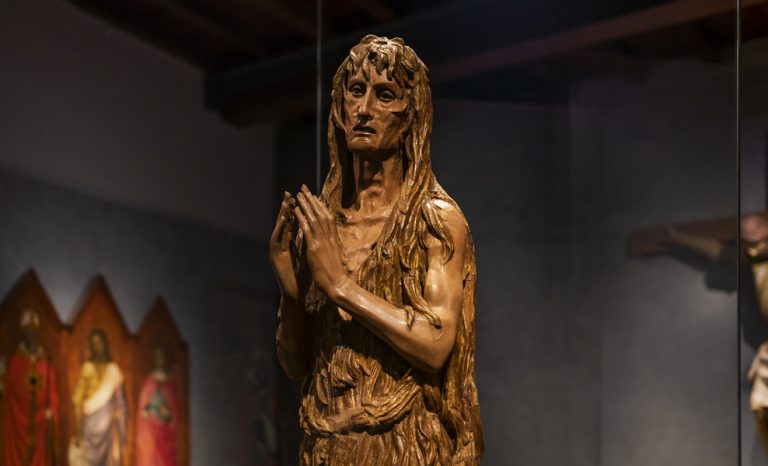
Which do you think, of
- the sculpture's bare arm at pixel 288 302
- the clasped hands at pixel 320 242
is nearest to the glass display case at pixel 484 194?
the sculpture's bare arm at pixel 288 302

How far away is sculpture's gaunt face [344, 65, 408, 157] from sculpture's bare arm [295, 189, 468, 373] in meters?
0.30

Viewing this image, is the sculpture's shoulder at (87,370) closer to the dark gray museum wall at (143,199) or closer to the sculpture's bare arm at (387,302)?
the dark gray museum wall at (143,199)

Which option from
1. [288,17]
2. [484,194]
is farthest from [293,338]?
[288,17]

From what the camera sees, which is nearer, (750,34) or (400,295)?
(400,295)

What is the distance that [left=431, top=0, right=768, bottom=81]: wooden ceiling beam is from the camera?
16.2 ft

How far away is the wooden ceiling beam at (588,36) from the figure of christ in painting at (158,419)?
213cm

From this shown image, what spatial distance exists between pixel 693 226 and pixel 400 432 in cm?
220

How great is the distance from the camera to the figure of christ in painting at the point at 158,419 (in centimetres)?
563

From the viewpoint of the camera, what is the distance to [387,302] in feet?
11.1

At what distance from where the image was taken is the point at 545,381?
5238 mm

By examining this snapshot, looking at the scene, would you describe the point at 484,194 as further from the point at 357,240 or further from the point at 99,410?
the point at 99,410

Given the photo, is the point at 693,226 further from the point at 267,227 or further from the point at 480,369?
the point at 267,227

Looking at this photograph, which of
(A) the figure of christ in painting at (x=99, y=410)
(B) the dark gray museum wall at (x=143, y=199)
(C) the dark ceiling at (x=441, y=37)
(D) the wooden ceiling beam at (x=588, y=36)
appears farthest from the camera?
(A) the figure of christ in painting at (x=99, y=410)

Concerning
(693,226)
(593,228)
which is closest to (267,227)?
(593,228)
